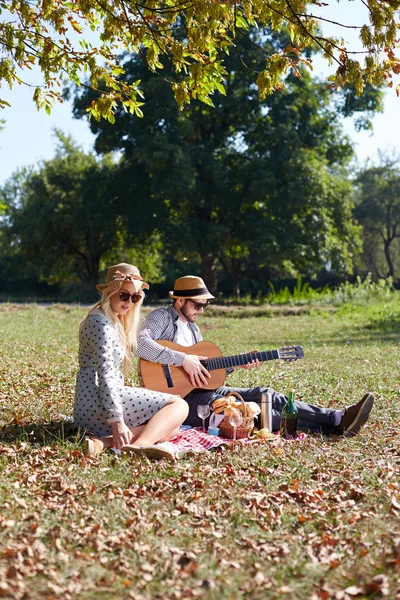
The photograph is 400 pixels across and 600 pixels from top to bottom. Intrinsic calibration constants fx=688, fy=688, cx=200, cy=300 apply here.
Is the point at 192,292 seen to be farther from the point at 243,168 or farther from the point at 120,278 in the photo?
the point at 243,168

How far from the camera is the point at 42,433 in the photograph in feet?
20.0

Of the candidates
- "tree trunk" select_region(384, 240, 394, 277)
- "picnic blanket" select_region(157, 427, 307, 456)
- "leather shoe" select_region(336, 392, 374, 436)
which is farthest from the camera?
"tree trunk" select_region(384, 240, 394, 277)

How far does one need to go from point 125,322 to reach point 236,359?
1.15 metres

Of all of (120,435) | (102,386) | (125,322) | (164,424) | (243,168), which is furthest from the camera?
(243,168)

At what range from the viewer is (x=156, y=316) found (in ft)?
22.1

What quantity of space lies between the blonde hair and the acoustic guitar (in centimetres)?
38

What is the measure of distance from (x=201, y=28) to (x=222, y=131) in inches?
1027

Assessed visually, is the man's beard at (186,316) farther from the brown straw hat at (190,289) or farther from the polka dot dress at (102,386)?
the polka dot dress at (102,386)

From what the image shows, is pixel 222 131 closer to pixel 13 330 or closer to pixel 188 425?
pixel 13 330

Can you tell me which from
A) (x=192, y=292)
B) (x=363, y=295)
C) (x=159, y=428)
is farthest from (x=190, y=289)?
(x=363, y=295)

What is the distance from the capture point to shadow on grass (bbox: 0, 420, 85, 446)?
19.4 feet

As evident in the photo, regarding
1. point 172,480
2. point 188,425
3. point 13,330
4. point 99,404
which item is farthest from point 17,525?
point 13,330

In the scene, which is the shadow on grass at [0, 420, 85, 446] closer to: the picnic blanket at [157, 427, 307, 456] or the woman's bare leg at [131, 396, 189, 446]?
the woman's bare leg at [131, 396, 189, 446]

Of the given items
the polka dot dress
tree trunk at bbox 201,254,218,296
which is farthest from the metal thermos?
tree trunk at bbox 201,254,218,296
